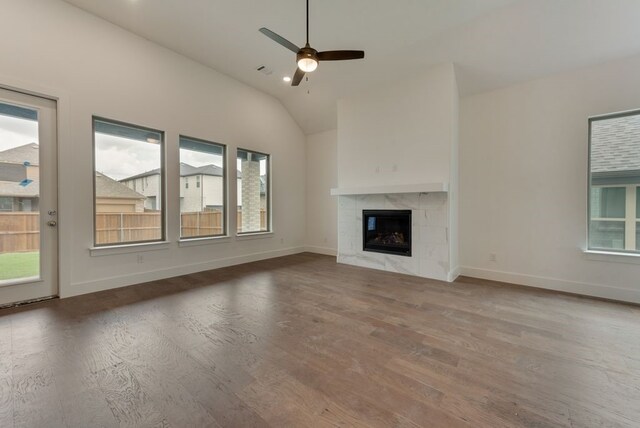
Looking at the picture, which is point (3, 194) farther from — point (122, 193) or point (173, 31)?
point (173, 31)

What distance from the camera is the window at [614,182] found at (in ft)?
11.2

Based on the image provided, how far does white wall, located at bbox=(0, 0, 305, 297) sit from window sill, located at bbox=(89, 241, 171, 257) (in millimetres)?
60

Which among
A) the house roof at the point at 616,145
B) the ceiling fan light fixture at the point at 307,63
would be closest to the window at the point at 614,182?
the house roof at the point at 616,145

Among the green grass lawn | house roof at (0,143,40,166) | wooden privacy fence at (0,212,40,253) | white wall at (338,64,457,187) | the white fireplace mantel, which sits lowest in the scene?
the green grass lawn

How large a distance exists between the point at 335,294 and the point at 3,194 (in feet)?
14.0

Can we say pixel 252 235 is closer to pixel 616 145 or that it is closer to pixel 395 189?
pixel 395 189

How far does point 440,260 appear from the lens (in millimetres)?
4277

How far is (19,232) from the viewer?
318 centimetres

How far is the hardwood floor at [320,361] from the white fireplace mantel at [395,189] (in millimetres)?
1669

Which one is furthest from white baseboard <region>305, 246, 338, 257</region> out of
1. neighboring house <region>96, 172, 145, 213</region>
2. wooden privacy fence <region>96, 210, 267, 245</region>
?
neighboring house <region>96, 172, 145, 213</region>

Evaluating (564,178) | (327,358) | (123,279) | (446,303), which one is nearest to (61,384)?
(327,358)

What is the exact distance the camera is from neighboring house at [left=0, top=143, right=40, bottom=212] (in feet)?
10.1

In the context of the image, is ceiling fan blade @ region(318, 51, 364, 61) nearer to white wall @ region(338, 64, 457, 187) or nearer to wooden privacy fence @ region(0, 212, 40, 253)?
white wall @ region(338, 64, 457, 187)

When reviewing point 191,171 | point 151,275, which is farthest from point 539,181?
point 151,275
